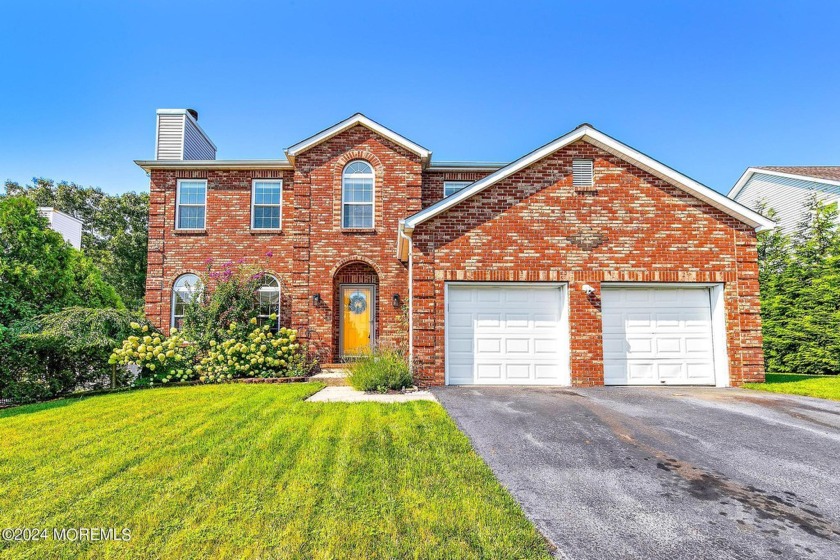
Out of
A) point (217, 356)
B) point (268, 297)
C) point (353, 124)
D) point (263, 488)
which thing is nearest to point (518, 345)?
point (263, 488)

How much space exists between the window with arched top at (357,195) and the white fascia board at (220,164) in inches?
80.2

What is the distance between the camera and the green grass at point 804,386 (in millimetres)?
8311

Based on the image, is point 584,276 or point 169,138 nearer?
point 584,276

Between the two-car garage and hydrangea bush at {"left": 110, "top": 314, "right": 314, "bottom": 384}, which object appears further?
hydrangea bush at {"left": 110, "top": 314, "right": 314, "bottom": 384}

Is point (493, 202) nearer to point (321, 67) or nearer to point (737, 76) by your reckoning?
point (321, 67)

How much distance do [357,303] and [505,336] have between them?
17.8 feet

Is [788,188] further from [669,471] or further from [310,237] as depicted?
[310,237]

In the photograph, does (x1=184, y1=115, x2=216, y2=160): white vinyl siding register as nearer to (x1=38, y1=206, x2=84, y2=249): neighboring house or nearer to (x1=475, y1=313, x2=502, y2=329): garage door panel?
(x1=38, y1=206, x2=84, y2=249): neighboring house

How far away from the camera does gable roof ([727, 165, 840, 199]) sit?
50.8 ft

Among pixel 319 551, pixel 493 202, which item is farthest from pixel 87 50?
pixel 319 551

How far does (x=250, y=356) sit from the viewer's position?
11117mm

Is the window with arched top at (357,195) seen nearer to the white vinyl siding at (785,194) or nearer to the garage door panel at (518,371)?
the garage door panel at (518,371)

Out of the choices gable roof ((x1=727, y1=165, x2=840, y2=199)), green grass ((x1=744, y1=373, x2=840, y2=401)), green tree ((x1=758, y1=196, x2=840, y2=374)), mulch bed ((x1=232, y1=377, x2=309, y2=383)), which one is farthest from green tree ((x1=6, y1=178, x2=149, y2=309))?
gable roof ((x1=727, y1=165, x2=840, y2=199))

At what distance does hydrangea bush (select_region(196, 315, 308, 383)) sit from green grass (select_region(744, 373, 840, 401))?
11166 mm
